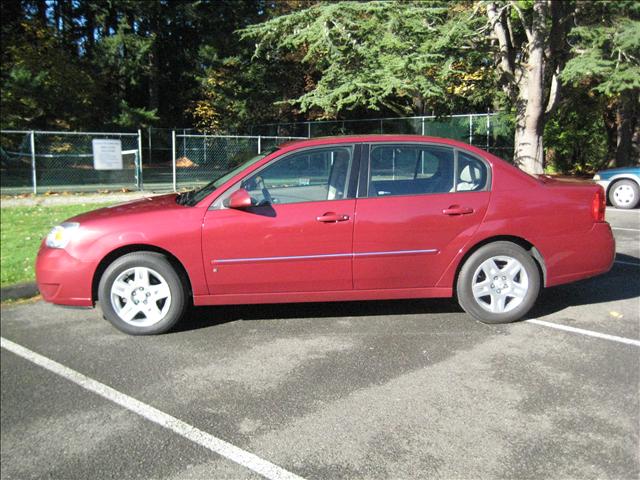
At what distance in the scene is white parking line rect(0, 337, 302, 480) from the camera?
2762mm

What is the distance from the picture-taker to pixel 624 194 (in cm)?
1253

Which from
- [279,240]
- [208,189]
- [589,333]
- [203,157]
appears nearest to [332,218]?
[279,240]

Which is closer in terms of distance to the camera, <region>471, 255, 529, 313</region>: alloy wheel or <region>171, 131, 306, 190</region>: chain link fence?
<region>471, 255, 529, 313</region>: alloy wheel

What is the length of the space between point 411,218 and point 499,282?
0.98m

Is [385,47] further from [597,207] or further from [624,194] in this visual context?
[597,207]

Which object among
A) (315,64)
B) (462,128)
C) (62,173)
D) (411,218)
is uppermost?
(315,64)

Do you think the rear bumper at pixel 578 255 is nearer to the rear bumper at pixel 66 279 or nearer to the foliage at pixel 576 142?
the rear bumper at pixel 66 279

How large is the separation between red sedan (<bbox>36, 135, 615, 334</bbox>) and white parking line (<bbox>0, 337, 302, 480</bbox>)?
0.68 meters

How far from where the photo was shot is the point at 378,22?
1495 centimetres

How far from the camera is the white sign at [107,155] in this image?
→ 16.3m

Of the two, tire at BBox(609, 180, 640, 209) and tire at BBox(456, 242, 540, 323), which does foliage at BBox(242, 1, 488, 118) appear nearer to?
tire at BBox(609, 180, 640, 209)

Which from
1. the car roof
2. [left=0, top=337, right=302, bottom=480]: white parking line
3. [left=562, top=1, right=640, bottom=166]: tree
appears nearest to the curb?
[left=0, top=337, right=302, bottom=480]: white parking line

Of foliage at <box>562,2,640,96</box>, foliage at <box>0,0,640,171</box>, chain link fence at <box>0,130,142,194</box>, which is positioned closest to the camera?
foliage at <box>562,2,640,96</box>

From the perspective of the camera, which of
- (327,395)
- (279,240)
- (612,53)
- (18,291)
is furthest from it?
(612,53)
